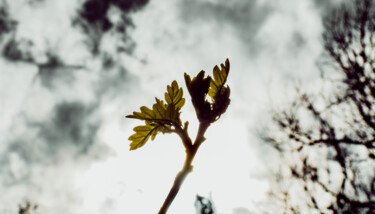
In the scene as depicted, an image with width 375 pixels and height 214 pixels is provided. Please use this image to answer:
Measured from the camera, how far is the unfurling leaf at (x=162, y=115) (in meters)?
0.96

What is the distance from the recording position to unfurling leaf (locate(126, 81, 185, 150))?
3.14ft

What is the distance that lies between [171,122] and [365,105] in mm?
9537

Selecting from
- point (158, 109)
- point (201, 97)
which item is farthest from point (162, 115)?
point (201, 97)

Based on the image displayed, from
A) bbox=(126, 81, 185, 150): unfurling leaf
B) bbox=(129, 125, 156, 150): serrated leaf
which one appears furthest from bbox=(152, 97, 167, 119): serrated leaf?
bbox=(129, 125, 156, 150): serrated leaf

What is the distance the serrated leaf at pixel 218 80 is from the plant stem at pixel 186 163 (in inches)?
7.8

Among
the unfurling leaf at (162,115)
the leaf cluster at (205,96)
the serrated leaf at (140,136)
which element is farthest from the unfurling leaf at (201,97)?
the serrated leaf at (140,136)

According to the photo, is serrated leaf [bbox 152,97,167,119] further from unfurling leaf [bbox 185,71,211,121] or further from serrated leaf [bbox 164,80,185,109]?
unfurling leaf [bbox 185,71,211,121]

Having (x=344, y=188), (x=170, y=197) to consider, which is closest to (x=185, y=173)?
(x=170, y=197)

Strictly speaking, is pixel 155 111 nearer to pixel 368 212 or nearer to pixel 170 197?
pixel 170 197

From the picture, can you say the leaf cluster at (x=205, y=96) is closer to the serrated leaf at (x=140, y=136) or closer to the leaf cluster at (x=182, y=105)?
the leaf cluster at (x=182, y=105)

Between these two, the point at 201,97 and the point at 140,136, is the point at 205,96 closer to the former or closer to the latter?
the point at 201,97

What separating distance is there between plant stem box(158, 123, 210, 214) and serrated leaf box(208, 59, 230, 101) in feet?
0.65

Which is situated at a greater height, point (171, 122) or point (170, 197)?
point (171, 122)

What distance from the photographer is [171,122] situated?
37.6 inches
